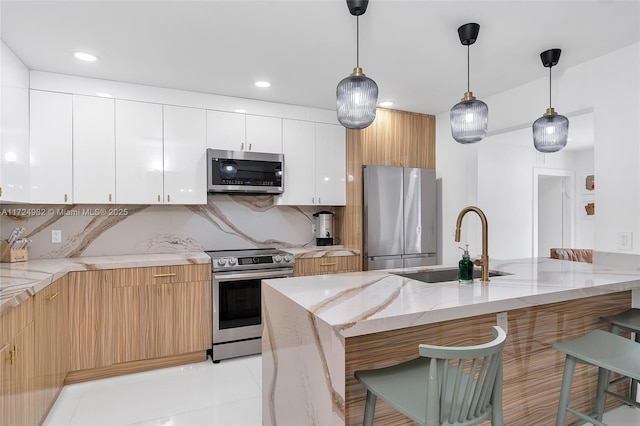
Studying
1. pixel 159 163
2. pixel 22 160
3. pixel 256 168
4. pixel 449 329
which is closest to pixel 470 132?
pixel 449 329

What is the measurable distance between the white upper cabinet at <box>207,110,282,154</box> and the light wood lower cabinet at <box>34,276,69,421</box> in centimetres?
174

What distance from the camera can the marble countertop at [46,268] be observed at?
6.11 feet

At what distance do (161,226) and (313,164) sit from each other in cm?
166

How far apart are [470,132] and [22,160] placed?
3136 mm

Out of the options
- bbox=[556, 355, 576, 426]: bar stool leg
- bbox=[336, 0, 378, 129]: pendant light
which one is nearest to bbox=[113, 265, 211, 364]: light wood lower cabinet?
bbox=[336, 0, 378, 129]: pendant light

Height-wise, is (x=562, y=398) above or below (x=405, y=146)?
below

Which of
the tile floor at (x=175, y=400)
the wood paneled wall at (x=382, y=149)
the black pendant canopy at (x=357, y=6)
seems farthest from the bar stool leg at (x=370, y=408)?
the wood paneled wall at (x=382, y=149)

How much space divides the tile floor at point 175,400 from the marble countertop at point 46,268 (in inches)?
34.8

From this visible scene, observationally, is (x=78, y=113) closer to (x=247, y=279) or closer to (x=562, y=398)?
(x=247, y=279)

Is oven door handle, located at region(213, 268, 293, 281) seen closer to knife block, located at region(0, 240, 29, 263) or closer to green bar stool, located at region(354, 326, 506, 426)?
knife block, located at region(0, 240, 29, 263)

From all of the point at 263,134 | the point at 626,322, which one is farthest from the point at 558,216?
the point at 263,134

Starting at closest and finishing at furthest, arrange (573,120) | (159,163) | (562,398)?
(562,398) → (159,163) → (573,120)

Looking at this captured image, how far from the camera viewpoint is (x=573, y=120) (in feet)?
14.0

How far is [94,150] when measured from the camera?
312 cm
